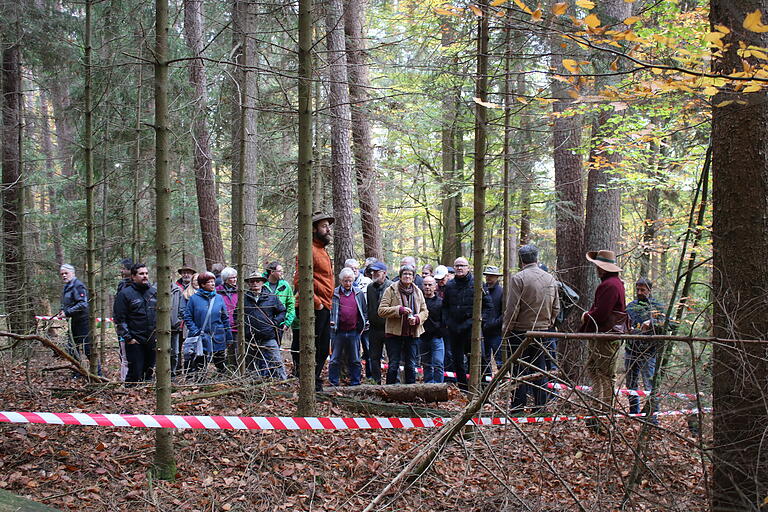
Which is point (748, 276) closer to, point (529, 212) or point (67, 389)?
point (67, 389)

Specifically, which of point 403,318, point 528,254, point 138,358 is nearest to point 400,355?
point 403,318

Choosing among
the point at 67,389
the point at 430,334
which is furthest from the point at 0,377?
the point at 430,334

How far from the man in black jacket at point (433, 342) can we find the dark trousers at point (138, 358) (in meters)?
4.27

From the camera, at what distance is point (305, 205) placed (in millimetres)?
5715

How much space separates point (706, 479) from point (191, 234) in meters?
20.7

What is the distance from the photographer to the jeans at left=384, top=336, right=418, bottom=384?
870 cm

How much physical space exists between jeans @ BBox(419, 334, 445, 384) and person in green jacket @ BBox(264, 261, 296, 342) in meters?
2.20

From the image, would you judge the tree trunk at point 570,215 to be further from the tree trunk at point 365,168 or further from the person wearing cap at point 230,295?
the person wearing cap at point 230,295

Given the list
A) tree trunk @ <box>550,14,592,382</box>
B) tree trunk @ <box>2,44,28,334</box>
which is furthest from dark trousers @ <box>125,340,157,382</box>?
tree trunk @ <box>550,14,592,382</box>

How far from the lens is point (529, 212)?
15.3 meters

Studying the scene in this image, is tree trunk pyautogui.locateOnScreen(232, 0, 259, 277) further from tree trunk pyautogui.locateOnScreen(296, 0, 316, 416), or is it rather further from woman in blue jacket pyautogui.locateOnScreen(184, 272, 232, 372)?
tree trunk pyautogui.locateOnScreen(296, 0, 316, 416)

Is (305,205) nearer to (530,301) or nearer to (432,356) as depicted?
(530,301)

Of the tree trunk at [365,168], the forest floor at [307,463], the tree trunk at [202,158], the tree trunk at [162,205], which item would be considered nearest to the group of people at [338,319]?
the forest floor at [307,463]

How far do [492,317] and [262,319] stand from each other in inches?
142
